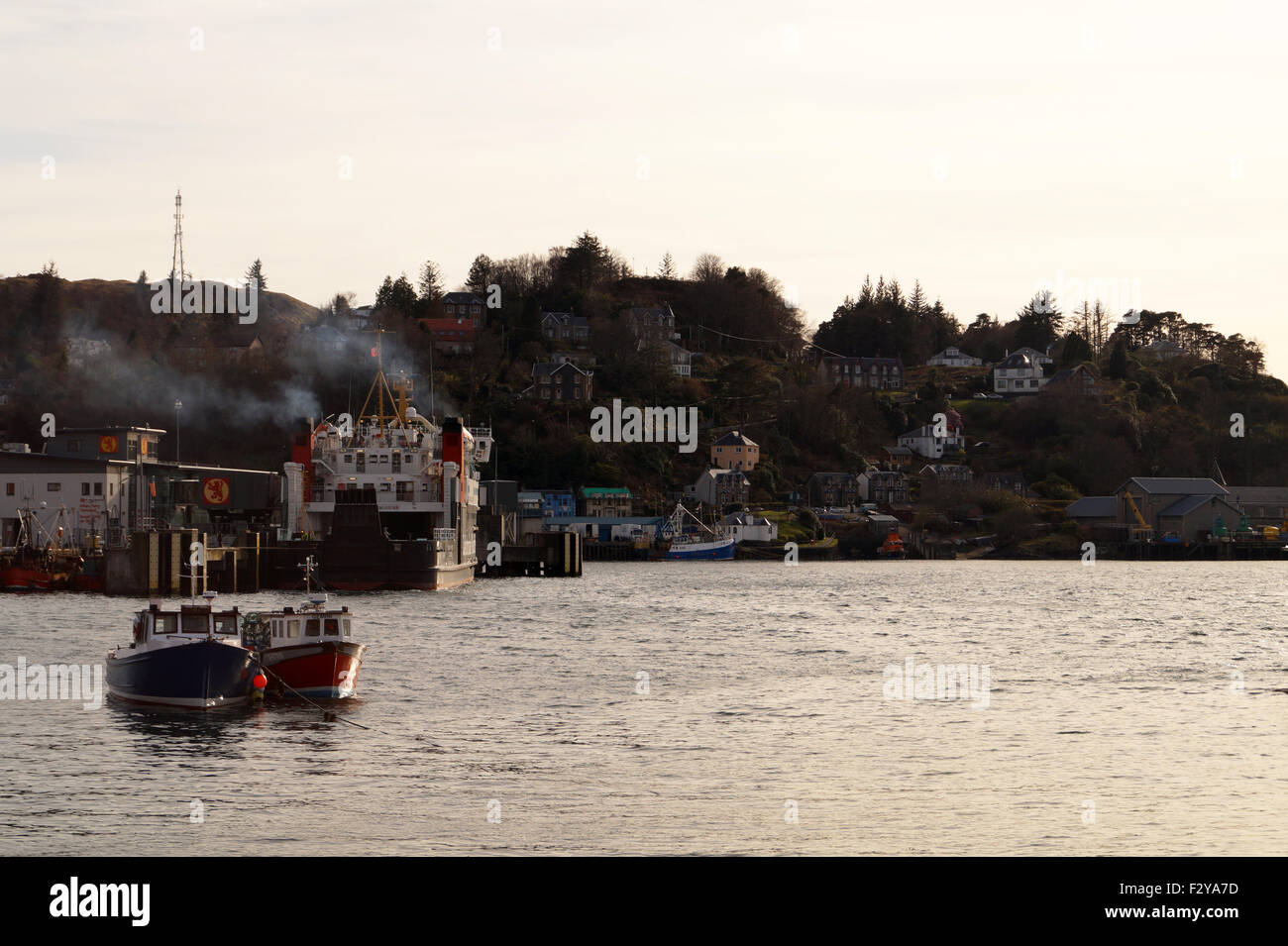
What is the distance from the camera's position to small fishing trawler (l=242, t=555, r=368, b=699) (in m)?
42.2

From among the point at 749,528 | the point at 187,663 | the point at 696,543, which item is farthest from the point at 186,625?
the point at 749,528

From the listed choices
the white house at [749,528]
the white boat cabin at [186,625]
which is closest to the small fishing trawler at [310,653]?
the white boat cabin at [186,625]

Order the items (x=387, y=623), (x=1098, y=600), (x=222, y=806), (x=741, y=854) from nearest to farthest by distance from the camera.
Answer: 1. (x=741, y=854)
2. (x=222, y=806)
3. (x=387, y=623)
4. (x=1098, y=600)

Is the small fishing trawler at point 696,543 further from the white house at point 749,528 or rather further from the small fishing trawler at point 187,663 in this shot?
Result: the small fishing trawler at point 187,663

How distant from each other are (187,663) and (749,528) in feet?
519

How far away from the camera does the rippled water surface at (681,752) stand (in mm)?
26109

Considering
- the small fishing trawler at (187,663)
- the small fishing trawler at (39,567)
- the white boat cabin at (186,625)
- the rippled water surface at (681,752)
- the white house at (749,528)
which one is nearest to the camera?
the rippled water surface at (681,752)

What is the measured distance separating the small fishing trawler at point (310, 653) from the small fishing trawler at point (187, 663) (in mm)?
1033
